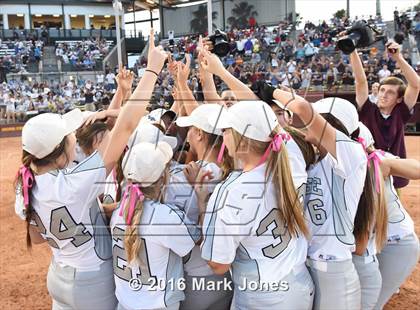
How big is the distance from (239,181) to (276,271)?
493 mm

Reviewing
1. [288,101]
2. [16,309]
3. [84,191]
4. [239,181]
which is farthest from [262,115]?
[16,309]

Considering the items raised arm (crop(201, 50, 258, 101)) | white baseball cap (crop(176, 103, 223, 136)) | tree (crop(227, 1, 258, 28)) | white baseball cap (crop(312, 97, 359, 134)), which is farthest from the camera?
tree (crop(227, 1, 258, 28))

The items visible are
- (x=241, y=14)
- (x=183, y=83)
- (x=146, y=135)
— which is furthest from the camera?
(x=241, y=14)

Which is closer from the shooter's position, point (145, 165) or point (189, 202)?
point (145, 165)

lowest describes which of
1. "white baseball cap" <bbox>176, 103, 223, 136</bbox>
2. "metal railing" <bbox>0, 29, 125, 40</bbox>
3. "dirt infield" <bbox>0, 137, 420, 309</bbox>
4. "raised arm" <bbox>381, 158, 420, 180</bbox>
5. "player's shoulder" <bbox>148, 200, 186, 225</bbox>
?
"dirt infield" <bbox>0, 137, 420, 309</bbox>

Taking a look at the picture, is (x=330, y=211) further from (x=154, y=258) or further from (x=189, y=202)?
(x=154, y=258)

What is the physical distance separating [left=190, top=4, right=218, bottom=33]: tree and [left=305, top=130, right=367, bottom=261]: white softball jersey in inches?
1553

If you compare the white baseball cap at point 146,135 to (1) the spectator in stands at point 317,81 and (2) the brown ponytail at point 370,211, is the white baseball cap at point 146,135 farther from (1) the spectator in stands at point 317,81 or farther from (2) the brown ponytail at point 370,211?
(1) the spectator in stands at point 317,81

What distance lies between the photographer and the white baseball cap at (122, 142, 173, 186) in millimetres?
2277

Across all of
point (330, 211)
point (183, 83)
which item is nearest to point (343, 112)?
point (330, 211)

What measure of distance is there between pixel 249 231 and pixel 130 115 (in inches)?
36.9

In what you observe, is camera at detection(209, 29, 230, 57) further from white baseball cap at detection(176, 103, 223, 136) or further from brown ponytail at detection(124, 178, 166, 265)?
brown ponytail at detection(124, 178, 166, 265)

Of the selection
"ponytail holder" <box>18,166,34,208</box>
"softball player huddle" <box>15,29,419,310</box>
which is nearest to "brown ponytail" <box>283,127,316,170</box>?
"softball player huddle" <box>15,29,419,310</box>

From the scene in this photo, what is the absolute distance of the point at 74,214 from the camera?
239 centimetres
